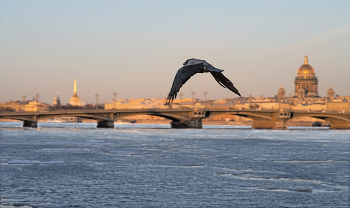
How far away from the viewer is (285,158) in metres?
56.1

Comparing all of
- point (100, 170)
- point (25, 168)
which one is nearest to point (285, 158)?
point (100, 170)

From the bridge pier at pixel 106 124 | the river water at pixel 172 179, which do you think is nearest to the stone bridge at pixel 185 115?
the bridge pier at pixel 106 124

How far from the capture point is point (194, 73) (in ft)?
32.4

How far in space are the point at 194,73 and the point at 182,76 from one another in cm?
20

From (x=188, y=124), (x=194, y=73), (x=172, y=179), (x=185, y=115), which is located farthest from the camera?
(x=188, y=124)

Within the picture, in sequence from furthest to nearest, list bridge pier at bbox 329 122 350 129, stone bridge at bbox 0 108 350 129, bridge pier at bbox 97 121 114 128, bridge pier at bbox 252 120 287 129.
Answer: bridge pier at bbox 329 122 350 129, bridge pier at bbox 252 120 287 129, bridge pier at bbox 97 121 114 128, stone bridge at bbox 0 108 350 129

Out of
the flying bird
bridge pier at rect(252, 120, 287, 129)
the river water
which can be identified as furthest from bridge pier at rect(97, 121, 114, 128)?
the flying bird

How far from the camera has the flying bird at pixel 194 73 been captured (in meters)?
9.76

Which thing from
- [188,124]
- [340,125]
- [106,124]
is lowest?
[340,125]

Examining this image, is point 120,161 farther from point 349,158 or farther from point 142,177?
point 349,158

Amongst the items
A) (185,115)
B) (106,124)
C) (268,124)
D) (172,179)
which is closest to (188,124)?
(185,115)

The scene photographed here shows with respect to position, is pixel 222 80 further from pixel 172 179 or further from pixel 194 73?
pixel 172 179

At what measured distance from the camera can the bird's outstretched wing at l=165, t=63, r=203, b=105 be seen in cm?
967

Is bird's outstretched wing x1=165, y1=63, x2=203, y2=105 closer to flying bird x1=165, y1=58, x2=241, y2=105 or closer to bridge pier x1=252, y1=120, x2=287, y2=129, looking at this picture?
flying bird x1=165, y1=58, x2=241, y2=105
